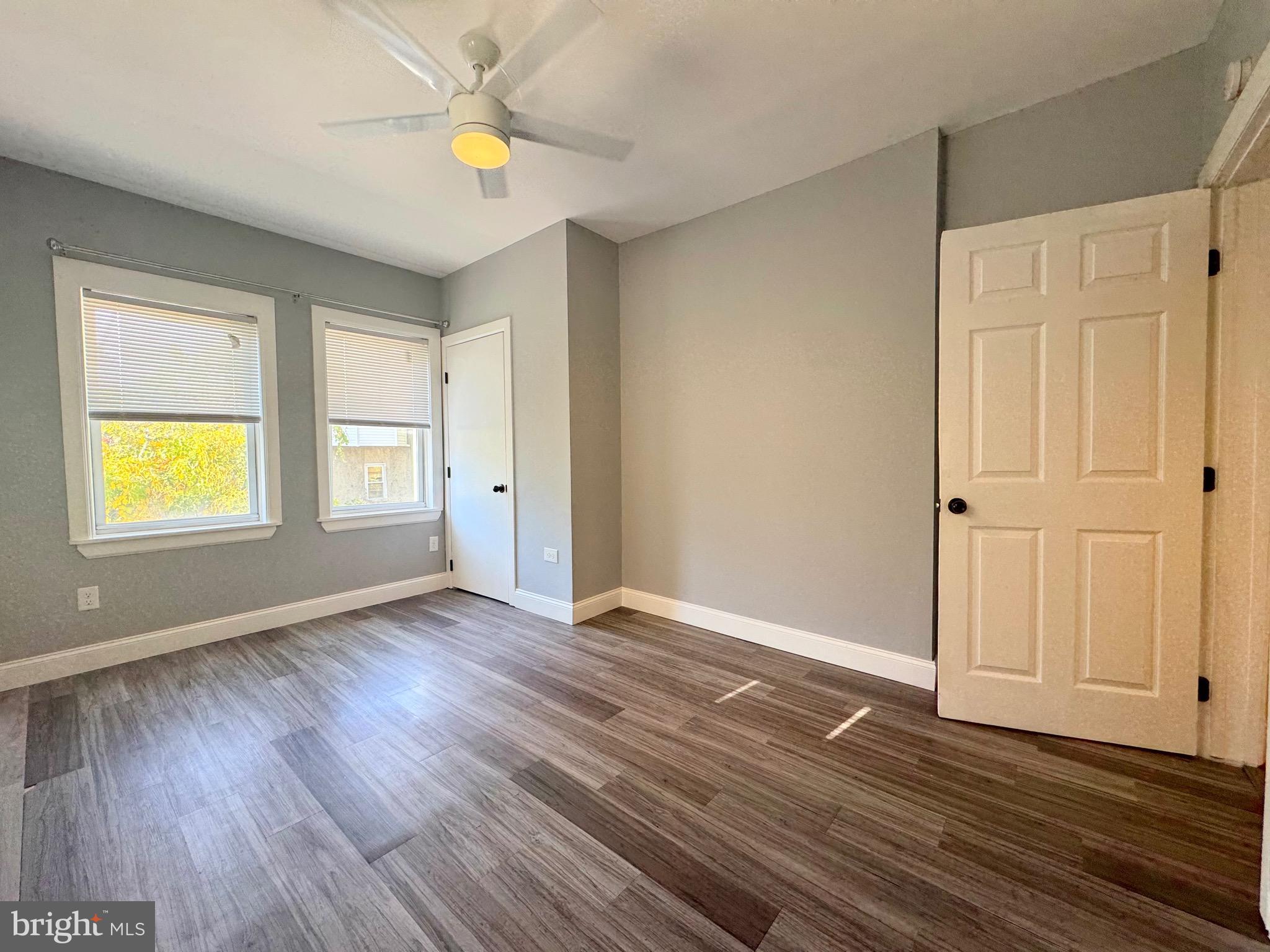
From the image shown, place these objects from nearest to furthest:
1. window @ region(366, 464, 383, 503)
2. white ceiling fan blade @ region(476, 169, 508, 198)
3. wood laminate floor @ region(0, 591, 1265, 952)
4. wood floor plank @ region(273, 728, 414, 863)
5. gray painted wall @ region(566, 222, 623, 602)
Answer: wood laminate floor @ region(0, 591, 1265, 952)
wood floor plank @ region(273, 728, 414, 863)
white ceiling fan blade @ region(476, 169, 508, 198)
gray painted wall @ region(566, 222, 623, 602)
window @ region(366, 464, 383, 503)

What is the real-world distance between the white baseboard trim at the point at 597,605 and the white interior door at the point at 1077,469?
85.2 inches

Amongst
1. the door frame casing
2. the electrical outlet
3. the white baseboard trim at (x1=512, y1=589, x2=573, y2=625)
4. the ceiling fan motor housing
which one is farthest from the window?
the door frame casing

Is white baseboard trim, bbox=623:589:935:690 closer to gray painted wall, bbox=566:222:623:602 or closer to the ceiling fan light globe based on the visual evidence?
gray painted wall, bbox=566:222:623:602

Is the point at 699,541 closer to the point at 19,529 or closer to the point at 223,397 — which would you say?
the point at 223,397

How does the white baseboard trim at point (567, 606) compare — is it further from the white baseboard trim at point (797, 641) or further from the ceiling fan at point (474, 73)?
the ceiling fan at point (474, 73)

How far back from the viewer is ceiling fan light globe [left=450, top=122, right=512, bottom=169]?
171cm

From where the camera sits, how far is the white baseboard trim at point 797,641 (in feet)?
7.90

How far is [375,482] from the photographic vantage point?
3939 mm

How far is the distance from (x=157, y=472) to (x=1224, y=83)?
5402mm

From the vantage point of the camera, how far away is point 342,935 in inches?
46.2

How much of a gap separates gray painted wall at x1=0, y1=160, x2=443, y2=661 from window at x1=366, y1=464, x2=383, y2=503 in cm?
32

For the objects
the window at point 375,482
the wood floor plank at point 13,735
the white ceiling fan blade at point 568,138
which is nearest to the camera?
the wood floor plank at point 13,735

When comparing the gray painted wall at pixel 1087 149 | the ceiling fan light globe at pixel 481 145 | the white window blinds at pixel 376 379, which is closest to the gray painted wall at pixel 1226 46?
the gray painted wall at pixel 1087 149

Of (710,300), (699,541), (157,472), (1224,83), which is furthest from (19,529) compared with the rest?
(1224,83)
